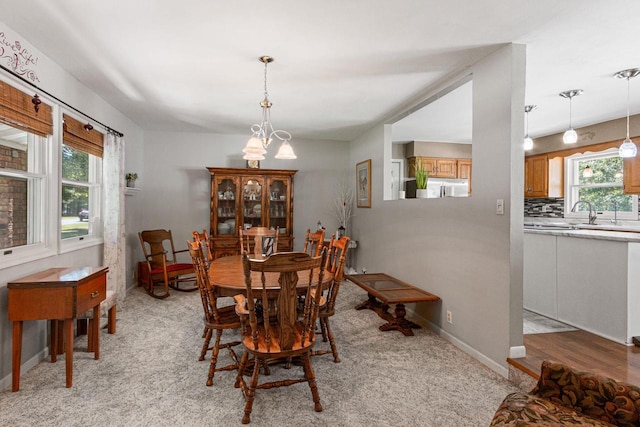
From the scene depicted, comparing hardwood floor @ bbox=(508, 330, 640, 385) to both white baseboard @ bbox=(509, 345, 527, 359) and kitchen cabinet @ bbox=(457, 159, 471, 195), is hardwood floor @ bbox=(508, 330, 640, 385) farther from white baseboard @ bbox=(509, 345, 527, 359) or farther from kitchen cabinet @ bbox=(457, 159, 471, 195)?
kitchen cabinet @ bbox=(457, 159, 471, 195)

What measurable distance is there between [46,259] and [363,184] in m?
4.08

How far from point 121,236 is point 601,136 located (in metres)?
6.45

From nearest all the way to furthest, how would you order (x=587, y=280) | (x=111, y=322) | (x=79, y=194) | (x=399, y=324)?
1. (x=587, y=280)
2. (x=111, y=322)
3. (x=399, y=324)
4. (x=79, y=194)

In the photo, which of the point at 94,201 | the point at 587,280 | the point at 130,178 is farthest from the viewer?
the point at 130,178

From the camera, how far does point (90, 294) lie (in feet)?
8.55

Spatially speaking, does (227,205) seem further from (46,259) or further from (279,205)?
(46,259)

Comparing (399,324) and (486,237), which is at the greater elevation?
(486,237)

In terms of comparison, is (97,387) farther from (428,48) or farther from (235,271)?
(428,48)

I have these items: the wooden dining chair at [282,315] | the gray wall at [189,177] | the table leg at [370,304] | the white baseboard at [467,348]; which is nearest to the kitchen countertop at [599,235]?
the white baseboard at [467,348]

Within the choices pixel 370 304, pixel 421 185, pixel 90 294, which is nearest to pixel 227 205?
pixel 370 304

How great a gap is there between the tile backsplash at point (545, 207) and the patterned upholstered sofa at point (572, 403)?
16.6 feet

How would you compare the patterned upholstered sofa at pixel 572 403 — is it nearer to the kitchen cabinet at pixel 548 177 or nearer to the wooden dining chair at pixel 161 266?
the wooden dining chair at pixel 161 266

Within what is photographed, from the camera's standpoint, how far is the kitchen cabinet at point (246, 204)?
5.49 meters

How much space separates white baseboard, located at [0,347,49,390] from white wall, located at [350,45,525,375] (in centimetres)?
338
